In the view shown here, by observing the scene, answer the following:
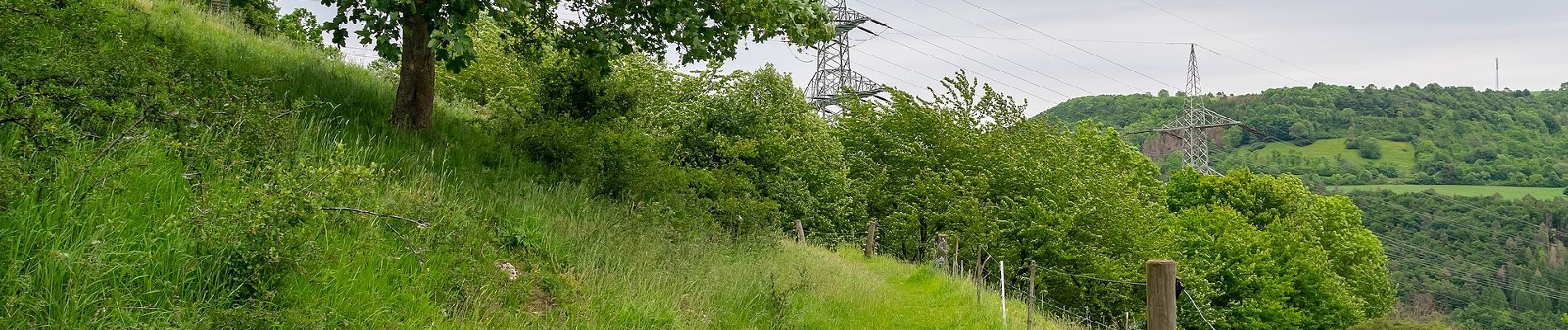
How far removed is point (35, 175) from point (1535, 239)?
532 ft

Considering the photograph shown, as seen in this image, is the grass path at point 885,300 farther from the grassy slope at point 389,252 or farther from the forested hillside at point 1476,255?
the forested hillside at point 1476,255

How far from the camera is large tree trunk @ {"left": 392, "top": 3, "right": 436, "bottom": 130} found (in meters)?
11.4

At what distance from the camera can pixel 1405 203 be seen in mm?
133125

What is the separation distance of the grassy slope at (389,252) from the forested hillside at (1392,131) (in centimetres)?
13875

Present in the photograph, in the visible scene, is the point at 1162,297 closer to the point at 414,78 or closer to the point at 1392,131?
the point at 414,78

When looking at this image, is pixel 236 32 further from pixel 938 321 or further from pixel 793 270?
pixel 938 321

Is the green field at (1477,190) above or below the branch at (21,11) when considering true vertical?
above

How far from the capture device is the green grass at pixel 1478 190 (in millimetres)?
148750

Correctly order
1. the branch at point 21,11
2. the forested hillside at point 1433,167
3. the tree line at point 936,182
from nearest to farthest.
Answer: the branch at point 21,11
the tree line at point 936,182
the forested hillside at point 1433,167

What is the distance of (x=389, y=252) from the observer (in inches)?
249

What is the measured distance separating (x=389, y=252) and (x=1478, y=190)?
189 meters

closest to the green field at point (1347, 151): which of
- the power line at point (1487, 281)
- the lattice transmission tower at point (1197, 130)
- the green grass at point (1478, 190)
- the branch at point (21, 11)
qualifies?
the green grass at point (1478, 190)

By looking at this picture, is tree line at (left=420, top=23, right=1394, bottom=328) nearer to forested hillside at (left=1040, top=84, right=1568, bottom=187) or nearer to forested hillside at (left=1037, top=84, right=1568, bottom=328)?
forested hillside at (left=1037, top=84, right=1568, bottom=328)

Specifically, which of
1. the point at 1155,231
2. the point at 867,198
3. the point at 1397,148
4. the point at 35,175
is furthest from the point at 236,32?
the point at 1397,148
